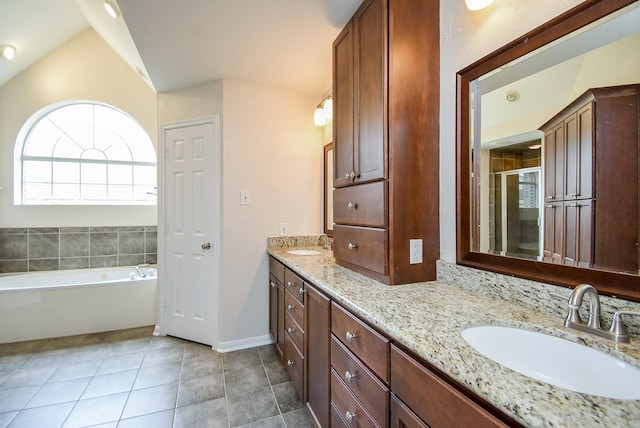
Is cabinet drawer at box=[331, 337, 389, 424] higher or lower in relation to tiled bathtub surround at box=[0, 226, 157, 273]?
lower

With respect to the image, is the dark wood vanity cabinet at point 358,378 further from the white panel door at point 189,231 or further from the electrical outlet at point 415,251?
the white panel door at point 189,231

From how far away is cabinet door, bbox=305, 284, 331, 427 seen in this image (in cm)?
127

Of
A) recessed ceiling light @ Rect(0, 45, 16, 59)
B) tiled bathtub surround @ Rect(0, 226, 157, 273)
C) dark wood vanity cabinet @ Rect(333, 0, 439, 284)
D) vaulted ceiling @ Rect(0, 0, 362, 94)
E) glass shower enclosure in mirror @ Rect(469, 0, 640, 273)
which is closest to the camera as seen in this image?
glass shower enclosure in mirror @ Rect(469, 0, 640, 273)

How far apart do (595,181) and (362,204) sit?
850 millimetres

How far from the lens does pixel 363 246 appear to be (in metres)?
1.41

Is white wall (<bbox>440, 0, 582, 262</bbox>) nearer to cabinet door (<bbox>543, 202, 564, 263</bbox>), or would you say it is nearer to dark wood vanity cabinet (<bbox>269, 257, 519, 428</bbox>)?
cabinet door (<bbox>543, 202, 564, 263</bbox>)

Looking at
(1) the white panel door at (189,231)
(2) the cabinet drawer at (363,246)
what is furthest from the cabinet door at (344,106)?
(1) the white panel door at (189,231)

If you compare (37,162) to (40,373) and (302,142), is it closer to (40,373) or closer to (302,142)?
(40,373)

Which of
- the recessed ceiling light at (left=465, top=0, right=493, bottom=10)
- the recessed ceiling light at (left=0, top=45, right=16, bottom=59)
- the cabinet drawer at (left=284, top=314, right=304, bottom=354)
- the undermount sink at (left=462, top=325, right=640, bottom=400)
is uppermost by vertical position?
the recessed ceiling light at (left=0, top=45, right=16, bottom=59)

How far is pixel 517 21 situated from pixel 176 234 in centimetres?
272

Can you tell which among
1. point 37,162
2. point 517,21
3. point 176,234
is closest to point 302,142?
point 176,234

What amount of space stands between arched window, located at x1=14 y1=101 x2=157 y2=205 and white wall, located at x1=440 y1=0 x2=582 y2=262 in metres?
3.50

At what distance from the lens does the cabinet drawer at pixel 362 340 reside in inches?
33.1

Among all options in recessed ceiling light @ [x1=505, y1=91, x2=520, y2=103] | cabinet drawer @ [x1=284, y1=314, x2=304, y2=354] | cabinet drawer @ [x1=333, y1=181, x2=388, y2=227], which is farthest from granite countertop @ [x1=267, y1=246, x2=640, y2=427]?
recessed ceiling light @ [x1=505, y1=91, x2=520, y2=103]
